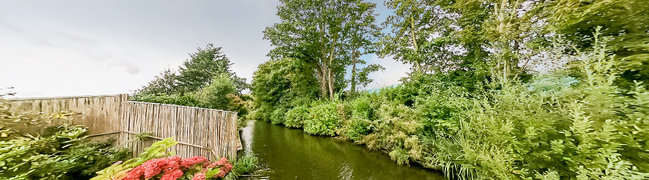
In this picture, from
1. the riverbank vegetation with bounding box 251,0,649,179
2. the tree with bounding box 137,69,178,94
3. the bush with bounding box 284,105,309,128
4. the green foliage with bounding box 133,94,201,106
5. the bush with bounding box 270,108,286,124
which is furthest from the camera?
the tree with bounding box 137,69,178,94

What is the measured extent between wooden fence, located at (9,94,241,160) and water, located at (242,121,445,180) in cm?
141

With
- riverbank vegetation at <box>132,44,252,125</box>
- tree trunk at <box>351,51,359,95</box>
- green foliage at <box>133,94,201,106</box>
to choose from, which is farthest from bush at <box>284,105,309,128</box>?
green foliage at <box>133,94,201,106</box>

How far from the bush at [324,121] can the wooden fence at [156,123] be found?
197 inches

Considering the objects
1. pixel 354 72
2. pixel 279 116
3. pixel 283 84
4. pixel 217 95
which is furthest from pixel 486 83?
pixel 283 84

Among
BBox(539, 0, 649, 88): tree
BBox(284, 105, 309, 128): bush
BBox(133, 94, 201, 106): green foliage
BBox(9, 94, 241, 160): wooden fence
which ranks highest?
BBox(539, 0, 649, 88): tree

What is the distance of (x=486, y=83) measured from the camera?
3.09 metres

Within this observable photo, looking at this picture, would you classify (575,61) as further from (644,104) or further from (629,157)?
(629,157)

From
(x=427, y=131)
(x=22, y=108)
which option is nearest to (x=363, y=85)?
(x=427, y=131)

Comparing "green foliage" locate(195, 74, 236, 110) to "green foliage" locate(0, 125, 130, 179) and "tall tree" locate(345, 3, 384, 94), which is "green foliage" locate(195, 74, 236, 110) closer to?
"green foliage" locate(0, 125, 130, 179)

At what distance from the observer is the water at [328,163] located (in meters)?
4.25

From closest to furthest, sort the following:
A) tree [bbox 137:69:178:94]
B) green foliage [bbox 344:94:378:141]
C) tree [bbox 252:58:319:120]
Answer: green foliage [bbox 344:94:378:141]
tree [bbox 252:58:319:120]
tree [bbox 137:69:178:94]

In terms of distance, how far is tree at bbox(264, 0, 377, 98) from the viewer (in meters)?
11.0

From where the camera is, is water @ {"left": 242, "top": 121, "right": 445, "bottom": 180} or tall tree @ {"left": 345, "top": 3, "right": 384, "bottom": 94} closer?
water @ {"left": 242, "top": 121, "right": 445, "bottom": 180}

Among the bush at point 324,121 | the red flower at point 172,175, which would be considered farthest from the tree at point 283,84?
the red flower at point 172,175
